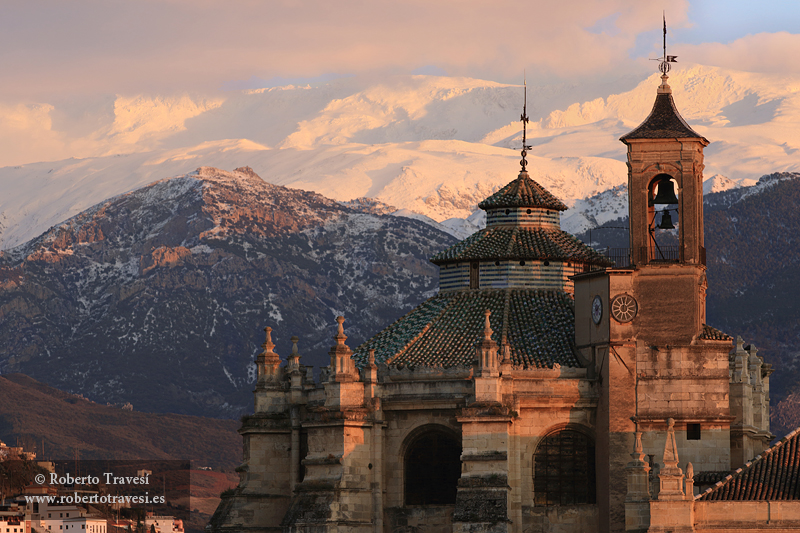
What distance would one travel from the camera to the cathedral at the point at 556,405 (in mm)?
88875

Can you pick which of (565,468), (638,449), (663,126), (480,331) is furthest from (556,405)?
(663,126)

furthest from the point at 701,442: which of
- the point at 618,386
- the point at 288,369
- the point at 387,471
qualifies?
the point at 288,369

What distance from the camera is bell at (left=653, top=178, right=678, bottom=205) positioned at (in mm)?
93312

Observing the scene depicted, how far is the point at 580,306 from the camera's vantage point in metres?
94.1

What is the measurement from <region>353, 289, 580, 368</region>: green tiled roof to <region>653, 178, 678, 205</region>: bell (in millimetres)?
8514

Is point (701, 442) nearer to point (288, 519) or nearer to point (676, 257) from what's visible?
point (676, 257)

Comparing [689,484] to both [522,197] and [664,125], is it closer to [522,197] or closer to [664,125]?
[664,125]

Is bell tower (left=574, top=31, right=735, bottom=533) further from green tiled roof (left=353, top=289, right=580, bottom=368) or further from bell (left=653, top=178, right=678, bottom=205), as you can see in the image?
green tiled roof (left=353, top=289, right=580, bottom=368)

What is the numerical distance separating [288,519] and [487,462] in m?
11.8

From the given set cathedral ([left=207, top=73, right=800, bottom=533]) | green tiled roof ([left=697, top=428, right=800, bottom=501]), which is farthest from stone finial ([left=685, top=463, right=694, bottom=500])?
cathedral ([left=207, top=73, right=800, bottom=533])

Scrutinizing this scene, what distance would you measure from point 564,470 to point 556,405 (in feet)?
11.8

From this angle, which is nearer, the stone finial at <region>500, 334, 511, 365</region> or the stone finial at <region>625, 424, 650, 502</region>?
the stone finial at <region>625, 424, 650, 502</region>

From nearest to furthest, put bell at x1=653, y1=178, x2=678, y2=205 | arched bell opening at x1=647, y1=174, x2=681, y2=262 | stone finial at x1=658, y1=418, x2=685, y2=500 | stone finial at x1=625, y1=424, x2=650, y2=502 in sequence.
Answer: stone finial at x1=658, y1=418, x2=685, y2=500
stone finial at x1=625, y1=424, x2=650, y2=502
arched bell opening at x1=647, y1=174, x2=681, y2=262
bell at x1=653, y1=178, x2=678, y2=205

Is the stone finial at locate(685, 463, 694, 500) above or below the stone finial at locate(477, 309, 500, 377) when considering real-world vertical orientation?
below
